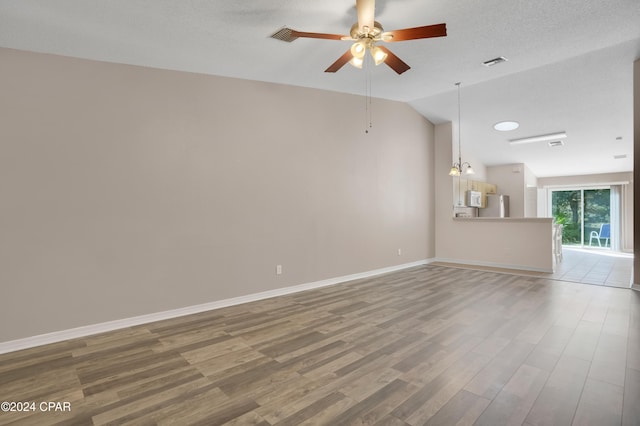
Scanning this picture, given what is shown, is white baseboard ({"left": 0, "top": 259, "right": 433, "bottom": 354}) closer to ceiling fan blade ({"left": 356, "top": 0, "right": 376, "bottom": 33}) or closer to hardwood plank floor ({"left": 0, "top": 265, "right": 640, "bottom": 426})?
hardwood plank floor ({"left": 0, "top": 265, "right": 640, "bottom": 426})

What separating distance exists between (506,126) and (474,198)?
2.03 metres

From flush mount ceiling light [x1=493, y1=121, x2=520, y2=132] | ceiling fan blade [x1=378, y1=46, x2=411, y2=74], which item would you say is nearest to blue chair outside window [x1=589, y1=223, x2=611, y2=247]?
flush mount ceiling light [x1=493, y1=121, x2=520, y2=132]

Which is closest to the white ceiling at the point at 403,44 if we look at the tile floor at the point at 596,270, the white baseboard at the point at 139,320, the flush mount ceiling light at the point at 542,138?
the flush mount ceiling light at the point at 542,138

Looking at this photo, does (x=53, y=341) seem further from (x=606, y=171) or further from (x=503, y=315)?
(x=606, y=171)

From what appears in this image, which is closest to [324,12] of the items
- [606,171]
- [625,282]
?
[625,282]

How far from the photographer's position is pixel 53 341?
9.57 feet

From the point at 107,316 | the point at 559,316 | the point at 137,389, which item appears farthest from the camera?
Answer: the point at 559,316

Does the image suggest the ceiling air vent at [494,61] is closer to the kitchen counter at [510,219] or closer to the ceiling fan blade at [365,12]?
the ceiling fan blade at [365,12]

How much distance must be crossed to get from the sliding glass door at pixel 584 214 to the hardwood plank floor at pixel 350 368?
8.36 m

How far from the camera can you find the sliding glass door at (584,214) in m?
10.3

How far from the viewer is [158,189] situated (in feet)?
11.5

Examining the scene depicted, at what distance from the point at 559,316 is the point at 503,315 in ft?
1.99

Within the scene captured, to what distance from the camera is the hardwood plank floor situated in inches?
Result: 71.5

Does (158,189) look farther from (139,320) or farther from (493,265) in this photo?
(493,265)
